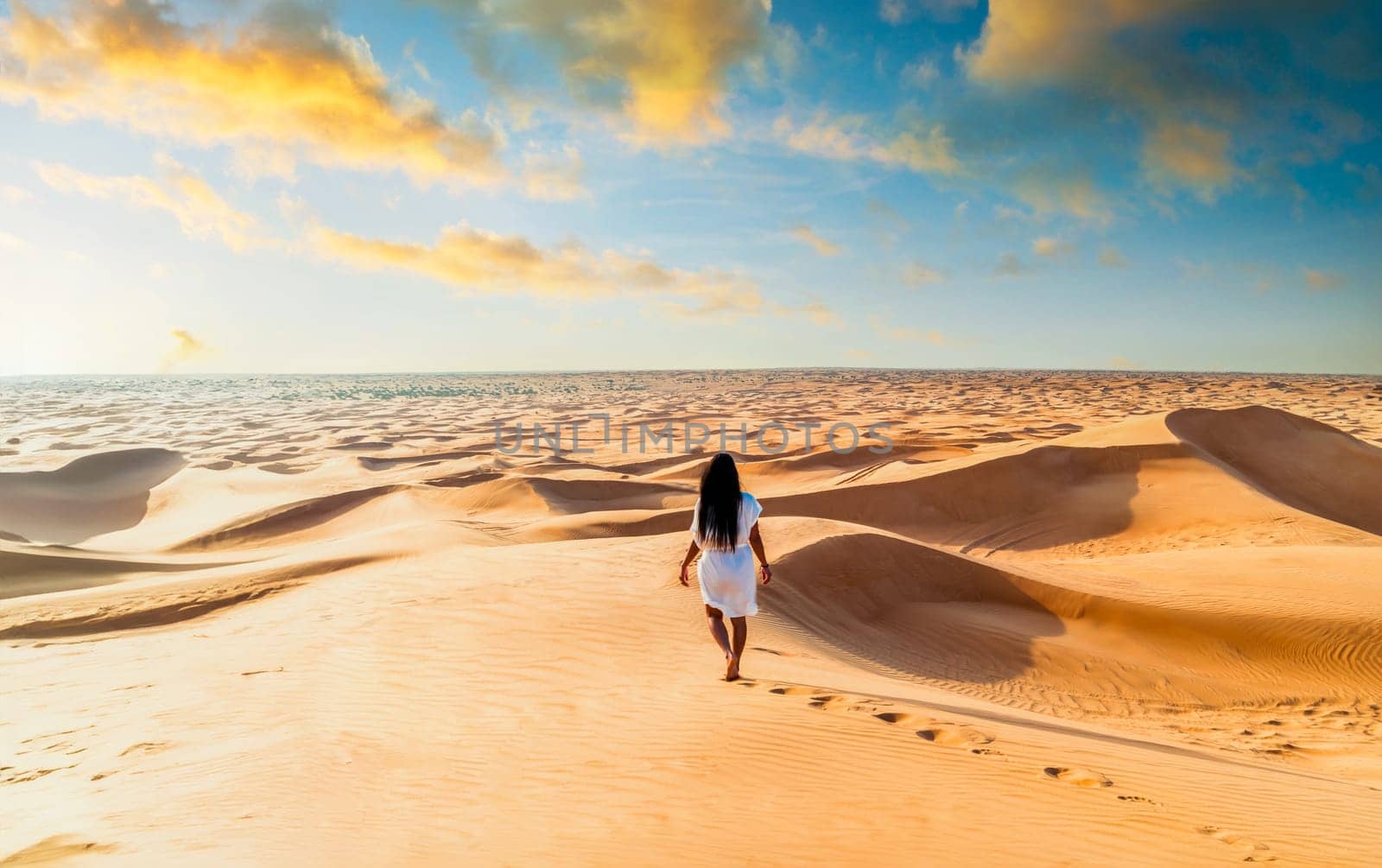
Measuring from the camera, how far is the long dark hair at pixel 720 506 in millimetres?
4512

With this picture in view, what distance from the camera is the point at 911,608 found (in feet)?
26.9

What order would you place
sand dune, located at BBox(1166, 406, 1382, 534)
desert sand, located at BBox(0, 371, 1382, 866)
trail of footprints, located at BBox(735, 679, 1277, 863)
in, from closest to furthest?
trail of footprints, located at BBox(735, 679, 1277, 863) → desert sand, located at BBox(0, 371, 1382, 866) → sand dune, located at BBox(1166, 406, 1382, 534)

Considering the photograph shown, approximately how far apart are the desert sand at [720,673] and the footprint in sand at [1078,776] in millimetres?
21

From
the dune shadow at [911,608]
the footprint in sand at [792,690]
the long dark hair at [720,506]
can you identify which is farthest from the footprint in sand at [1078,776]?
the dune shadow at [911,608]

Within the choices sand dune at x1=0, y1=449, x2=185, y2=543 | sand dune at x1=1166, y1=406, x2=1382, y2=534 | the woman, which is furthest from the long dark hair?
sand dune at x1=0, y1=449, x2=185, y2=543

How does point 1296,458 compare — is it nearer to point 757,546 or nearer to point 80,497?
point 757,546

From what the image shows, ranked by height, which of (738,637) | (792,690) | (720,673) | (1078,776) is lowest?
(720,673)

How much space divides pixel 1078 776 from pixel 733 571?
2118mm

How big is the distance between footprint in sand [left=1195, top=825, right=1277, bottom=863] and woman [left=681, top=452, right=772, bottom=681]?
8.04 ft

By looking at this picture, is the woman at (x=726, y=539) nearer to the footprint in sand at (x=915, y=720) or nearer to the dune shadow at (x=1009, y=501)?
the footprint in sand at (x=915, y=720)

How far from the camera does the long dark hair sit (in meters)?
4.51

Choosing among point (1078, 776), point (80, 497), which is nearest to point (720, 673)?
point (1078, 776)

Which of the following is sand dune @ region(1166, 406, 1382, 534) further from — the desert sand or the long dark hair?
the long dark hair

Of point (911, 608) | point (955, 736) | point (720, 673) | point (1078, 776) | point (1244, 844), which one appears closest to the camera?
point (1244, 844)
